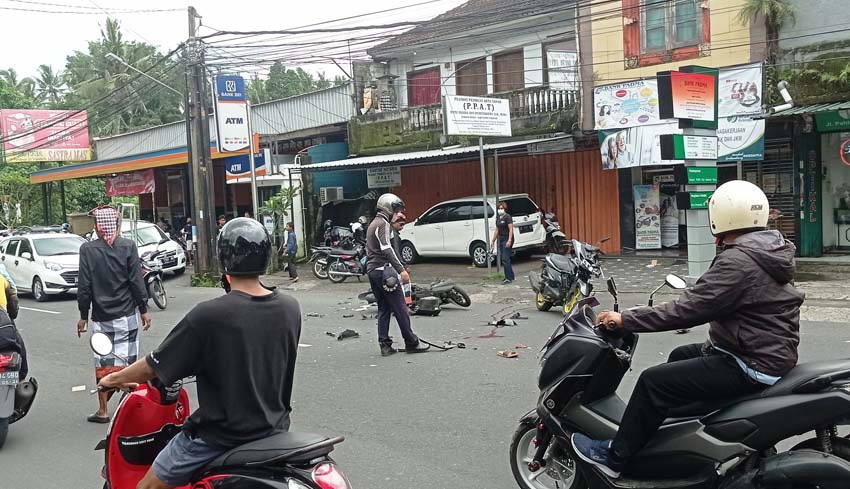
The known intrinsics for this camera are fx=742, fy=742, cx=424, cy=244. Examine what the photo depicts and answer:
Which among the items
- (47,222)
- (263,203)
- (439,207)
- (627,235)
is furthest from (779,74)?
(47,222)

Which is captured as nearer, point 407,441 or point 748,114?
point 407,441

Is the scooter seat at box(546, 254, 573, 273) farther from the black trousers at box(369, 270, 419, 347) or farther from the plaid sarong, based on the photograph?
the plaid sarong

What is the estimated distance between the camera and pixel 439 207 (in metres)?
18.8

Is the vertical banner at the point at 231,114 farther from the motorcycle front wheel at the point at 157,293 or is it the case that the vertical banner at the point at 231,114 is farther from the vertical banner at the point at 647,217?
the vertical banner at the point at 647,217

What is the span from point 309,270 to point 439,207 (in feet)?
13.7

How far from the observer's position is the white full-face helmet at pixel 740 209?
12.0ft

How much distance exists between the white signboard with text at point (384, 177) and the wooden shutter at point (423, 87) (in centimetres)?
216

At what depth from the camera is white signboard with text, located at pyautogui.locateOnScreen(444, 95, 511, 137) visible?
14991 mm

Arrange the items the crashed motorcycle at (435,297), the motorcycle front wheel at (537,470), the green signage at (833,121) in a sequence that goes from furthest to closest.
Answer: the green signage at (833,121), the crashed motorcycle at (435,297), the motorcycle front wheel at (537,470)

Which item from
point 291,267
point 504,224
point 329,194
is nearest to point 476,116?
point 504,224

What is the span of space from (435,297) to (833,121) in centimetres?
891

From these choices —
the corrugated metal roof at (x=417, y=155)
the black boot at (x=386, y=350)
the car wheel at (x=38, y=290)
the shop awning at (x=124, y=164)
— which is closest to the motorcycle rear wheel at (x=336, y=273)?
the corrugated metal roof at (x=417, y=155)

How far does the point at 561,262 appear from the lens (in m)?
10.7

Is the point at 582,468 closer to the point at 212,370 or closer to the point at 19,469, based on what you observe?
the point at 212,370
